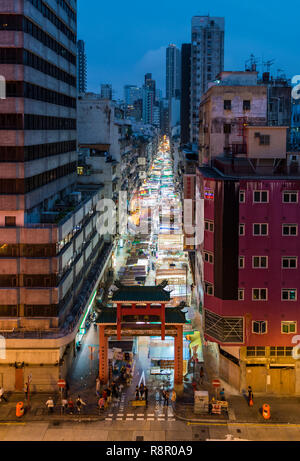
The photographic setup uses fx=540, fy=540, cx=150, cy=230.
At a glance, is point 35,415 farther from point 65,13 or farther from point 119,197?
point 119,197

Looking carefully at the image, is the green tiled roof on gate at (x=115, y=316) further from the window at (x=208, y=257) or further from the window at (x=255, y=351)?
the window at (x=255, y=351)

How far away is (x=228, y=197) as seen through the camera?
148 feet

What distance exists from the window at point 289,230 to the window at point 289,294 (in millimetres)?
4753

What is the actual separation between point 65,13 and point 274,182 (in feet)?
113

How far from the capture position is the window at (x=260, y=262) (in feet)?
150

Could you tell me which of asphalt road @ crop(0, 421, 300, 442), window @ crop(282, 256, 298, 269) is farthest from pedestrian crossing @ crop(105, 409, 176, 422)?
window @ crop(282, 256, 298, 269)

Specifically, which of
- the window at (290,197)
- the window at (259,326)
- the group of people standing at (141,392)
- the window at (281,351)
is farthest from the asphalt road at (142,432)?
the window at (290,197)

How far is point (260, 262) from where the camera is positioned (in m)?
45.8

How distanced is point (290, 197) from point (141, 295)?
15170 mm

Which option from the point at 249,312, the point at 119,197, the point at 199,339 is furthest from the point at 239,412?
the point at 119,197

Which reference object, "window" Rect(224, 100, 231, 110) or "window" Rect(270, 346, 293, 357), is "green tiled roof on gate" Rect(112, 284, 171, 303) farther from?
"window" Rect(224, 100, 231, 110)

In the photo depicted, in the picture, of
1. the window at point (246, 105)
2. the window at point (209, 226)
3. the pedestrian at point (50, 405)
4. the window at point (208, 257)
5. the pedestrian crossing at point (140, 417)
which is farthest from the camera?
the window at point (246, 105)

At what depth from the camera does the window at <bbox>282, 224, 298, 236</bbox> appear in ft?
149

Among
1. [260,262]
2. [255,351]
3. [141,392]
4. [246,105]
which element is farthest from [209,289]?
[246,105]
